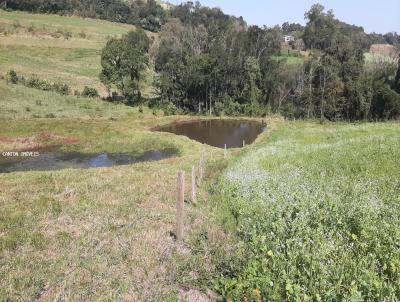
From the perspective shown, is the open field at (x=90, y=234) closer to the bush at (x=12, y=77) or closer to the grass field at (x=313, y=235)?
the grass field at (x=313, y=235)

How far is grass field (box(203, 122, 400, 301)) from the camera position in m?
9.70

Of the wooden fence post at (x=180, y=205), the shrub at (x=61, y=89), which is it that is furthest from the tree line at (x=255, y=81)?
the wooden fence post at (x=180, y=205)

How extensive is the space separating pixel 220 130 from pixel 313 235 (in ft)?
179

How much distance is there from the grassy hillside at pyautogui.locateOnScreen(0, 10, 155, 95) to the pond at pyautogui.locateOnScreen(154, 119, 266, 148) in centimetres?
3829

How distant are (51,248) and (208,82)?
2926 inches

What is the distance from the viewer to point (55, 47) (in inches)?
5354

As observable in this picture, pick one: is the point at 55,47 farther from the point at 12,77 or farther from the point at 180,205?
the point at 180,205

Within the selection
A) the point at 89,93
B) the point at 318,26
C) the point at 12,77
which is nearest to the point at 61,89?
the point at 89,93

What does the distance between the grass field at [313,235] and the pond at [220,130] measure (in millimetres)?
32951

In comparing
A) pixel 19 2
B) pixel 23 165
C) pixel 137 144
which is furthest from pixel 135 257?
pixel 19 2

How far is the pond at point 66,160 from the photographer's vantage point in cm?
4456

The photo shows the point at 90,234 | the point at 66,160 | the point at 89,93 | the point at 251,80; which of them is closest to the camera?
the point at 90,234

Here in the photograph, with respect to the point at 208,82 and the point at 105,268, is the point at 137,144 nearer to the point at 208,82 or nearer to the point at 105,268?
the point at 208,82

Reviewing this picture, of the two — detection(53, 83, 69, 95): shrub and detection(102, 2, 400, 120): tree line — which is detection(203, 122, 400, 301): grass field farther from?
detection(53, 83, 69, 95): shrub
